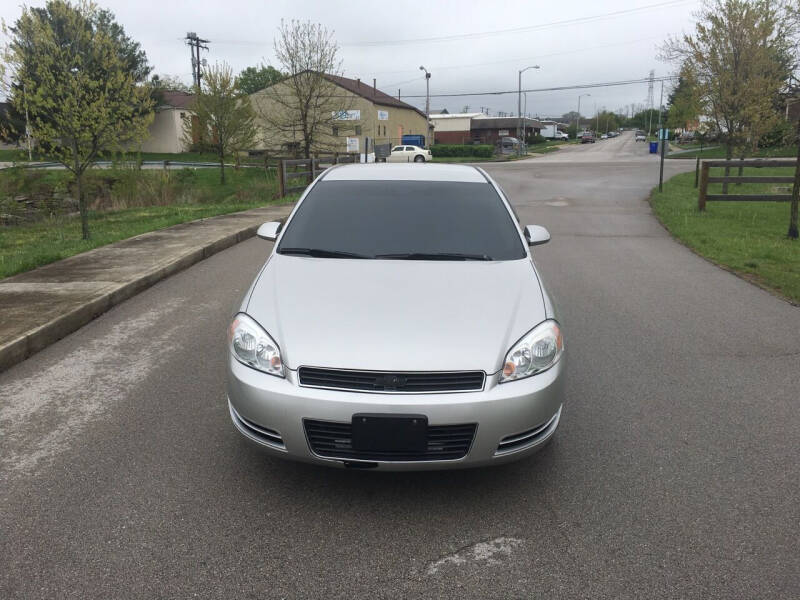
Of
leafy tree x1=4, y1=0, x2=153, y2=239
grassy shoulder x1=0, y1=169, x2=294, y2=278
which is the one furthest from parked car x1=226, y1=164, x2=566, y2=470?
leafy tree x1=4, y1=0, x2=153, y2=239

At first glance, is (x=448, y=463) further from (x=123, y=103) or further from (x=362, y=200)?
(x=123, y=103)

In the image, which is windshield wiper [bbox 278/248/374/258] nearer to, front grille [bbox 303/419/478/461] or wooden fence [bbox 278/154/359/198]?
front grille [bbox 303/419/478/461]

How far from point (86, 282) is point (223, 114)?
2911 cm

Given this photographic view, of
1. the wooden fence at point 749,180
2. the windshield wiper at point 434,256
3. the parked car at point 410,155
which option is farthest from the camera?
the parked car at point 410,155

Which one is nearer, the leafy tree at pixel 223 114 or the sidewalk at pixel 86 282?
the sidewalk at pixel 86 282

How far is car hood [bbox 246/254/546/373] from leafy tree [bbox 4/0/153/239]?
874 cm

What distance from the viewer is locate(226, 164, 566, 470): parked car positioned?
3033 mm

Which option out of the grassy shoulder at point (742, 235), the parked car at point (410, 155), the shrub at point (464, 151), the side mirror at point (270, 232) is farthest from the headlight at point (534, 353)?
the shrub at point (464, 151)

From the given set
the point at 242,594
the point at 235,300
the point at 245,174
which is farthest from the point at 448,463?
the point at 245,174

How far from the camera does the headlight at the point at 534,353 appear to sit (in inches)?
127

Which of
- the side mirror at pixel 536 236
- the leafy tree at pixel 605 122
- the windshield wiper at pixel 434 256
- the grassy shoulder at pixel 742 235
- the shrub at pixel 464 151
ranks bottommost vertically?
the grassy shoulder at pixel 742 235

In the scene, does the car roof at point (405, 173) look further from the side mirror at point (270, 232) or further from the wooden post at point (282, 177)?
the wooden post at point (282, 177)

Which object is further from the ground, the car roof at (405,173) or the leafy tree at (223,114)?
the leafy tree at (223,114)

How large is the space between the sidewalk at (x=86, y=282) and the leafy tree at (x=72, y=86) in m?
2.01
